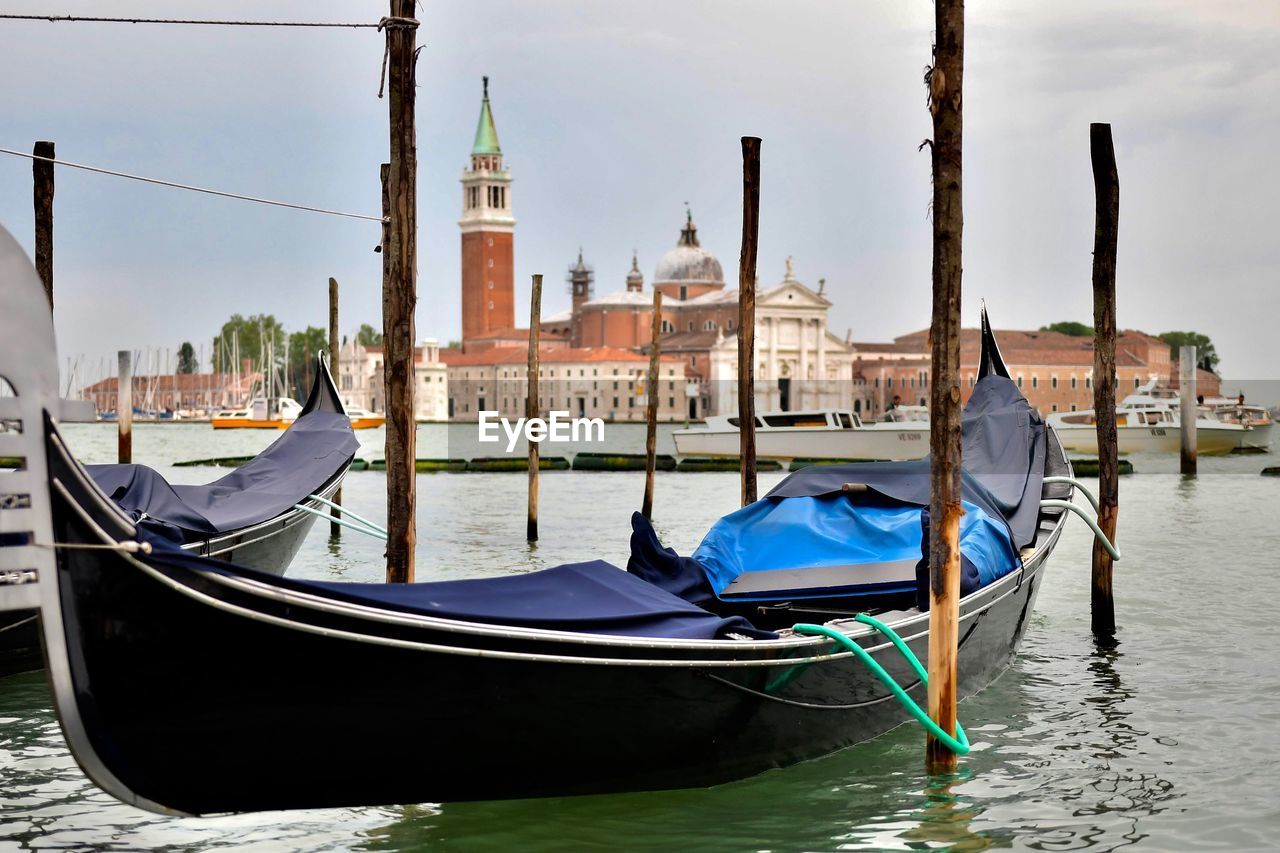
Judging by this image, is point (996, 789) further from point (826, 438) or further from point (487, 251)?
point (487, 251)

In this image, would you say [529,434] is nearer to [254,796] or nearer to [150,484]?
[150,484]

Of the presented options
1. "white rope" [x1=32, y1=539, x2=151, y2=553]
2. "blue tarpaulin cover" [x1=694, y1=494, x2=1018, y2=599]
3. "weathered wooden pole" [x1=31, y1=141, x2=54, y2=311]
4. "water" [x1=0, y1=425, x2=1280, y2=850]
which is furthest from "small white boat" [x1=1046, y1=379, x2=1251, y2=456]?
"white rope" [x1=32, y1=539, x2=151, y2=553]

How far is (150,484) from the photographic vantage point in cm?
674

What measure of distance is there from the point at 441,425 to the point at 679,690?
68.2 metres

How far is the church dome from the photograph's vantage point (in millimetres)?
72750

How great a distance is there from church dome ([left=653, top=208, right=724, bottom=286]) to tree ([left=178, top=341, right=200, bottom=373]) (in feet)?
88.4

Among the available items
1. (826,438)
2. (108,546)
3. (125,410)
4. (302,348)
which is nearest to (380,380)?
(302,348)

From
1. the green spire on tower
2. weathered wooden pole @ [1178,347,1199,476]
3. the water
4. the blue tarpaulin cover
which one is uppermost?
the green spire on tower

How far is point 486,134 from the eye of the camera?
7594 centimetres

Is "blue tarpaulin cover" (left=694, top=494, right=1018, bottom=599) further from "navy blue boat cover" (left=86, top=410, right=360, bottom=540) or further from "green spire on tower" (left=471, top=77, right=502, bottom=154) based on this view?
"green spire on tower" (left=471, top=77, right=502, bottom=154)

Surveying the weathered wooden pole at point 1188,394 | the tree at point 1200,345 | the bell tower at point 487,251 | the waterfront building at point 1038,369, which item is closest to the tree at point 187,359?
the bell tower at point 487,251

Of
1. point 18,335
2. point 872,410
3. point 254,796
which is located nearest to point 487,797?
point 254,796

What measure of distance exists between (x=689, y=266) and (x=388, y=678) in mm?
69883

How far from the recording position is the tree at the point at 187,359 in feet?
264
